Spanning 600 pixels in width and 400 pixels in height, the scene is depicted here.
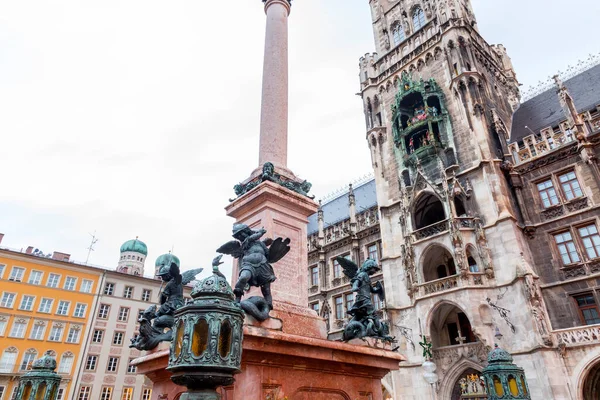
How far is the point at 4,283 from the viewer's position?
116 feet

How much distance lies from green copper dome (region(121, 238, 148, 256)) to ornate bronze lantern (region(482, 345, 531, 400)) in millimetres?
74191

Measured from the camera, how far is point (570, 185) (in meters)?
22.1

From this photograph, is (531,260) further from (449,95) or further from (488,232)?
(449,95)

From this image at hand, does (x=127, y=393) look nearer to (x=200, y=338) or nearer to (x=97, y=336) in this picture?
(x=97, y=336)

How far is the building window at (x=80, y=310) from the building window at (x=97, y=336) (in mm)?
2055

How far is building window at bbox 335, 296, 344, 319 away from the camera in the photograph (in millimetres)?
30141

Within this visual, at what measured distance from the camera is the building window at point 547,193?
2262cm

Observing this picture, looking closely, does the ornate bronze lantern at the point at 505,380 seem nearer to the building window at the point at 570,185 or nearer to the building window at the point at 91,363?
the building window at the point at 570,185

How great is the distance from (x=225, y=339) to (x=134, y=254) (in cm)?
7645

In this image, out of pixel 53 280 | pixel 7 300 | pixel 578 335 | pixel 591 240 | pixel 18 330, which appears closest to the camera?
pixel 578 335

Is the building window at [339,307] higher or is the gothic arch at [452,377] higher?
the building window at [339,307]

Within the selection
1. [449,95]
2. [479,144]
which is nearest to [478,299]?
[479,144]

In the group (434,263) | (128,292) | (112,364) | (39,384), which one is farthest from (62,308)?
(434,263)

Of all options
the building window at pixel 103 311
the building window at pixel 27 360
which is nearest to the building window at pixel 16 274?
the building window at pixel 27 360
